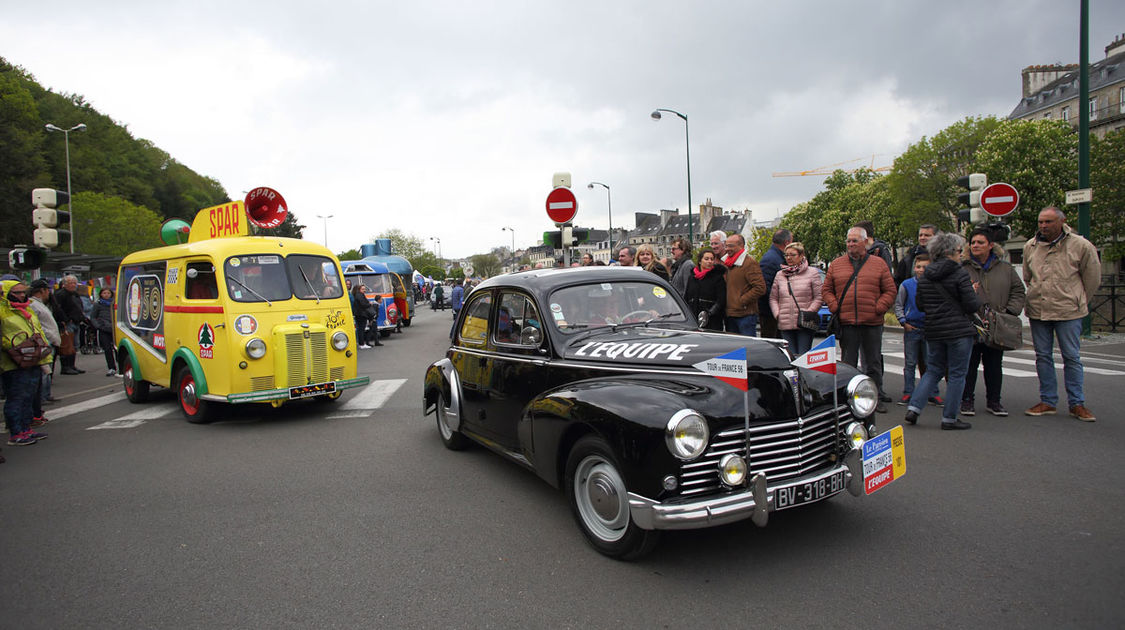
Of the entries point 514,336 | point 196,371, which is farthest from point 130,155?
point 514,336

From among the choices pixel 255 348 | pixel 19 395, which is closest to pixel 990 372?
pixel 255 348

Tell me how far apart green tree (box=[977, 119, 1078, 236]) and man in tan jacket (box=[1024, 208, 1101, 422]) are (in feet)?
133

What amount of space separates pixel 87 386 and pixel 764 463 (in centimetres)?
1294

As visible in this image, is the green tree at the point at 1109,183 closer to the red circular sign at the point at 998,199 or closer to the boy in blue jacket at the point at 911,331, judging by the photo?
the red circular sign at the point at 998,199

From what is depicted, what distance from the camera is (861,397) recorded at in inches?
153

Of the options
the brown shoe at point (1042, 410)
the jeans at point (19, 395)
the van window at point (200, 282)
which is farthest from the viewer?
the van window at point (200, 282)

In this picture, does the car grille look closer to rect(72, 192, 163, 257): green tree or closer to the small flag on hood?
the small flag on hood

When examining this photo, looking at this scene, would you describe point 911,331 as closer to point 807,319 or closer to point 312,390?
point 807,319

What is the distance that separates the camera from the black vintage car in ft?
10.7

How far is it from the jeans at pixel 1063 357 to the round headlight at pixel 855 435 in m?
3.80

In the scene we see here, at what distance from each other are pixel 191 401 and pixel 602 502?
6.63m

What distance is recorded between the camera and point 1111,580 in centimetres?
315

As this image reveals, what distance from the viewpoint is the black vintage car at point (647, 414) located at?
3.27 m

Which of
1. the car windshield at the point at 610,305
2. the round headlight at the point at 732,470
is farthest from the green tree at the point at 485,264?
the round headlight at the point at 732,470
